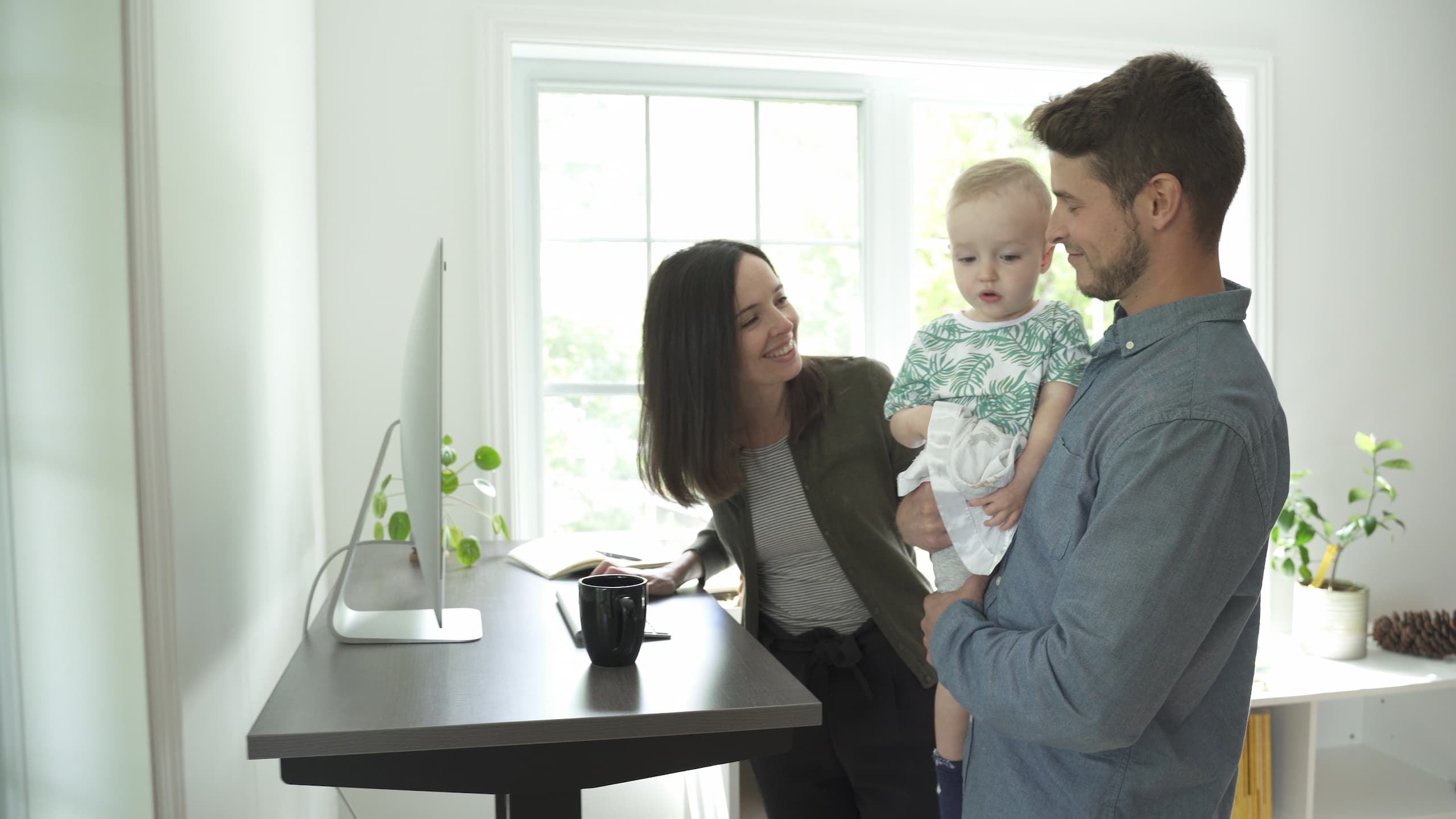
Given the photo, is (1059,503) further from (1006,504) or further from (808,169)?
(808,169)

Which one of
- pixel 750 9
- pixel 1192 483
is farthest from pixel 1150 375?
pixel 750 9

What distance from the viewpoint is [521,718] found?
3.78ft

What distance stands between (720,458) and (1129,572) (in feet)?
3.08

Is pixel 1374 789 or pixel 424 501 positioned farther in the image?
pixel 1374 789

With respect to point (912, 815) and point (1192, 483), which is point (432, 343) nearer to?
point (1192, 483)

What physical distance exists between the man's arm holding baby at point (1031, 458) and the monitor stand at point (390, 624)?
2.48ft

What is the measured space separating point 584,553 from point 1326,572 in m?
2.34

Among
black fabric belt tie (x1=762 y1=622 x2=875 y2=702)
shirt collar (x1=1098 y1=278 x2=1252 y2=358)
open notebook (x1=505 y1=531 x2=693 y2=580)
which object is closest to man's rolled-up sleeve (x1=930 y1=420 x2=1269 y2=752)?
shirt collar (x1=1098 y1=278 x2=1252 y2=358)

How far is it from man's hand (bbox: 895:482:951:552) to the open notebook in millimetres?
562

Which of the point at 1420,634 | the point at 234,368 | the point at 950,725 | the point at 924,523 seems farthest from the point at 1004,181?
the point at 1420,634

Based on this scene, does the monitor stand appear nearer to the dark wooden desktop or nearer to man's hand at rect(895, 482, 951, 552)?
the dark wooden desktop

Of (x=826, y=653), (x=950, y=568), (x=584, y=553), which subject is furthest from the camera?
(x=584, y=553)

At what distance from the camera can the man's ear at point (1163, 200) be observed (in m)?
1.00

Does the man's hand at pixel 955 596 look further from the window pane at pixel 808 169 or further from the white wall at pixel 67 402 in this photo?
the window pane at pixel 808 169
